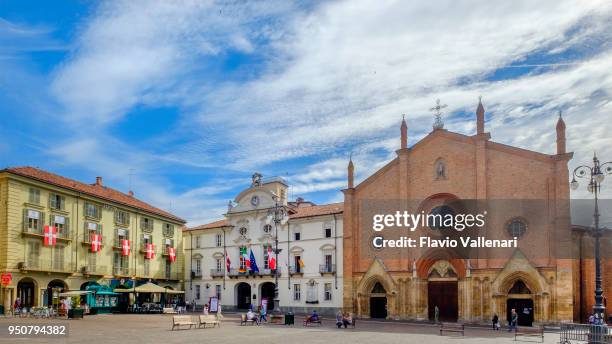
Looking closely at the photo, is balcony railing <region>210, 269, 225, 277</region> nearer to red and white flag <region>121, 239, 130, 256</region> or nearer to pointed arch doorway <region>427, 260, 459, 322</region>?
red and white flag <region>121, 239, 130, 256</region>

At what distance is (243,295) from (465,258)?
26.4 meters

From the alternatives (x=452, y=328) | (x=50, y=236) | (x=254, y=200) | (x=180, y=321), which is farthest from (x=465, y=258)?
(x=50, y=236)

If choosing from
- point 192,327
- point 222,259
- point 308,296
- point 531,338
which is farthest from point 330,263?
point 531,338

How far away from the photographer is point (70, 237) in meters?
45.2

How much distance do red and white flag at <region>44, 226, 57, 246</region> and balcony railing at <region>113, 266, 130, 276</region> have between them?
9.17m

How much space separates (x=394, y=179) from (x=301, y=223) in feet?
39.7

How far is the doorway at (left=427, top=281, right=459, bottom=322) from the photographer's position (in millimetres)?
40312

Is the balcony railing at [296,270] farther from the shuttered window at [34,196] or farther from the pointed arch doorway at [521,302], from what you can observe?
the shuttered window at [34,196]

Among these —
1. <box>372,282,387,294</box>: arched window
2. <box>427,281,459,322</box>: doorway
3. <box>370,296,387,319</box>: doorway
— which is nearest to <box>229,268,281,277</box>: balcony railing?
<box>370,296,387,319</box>: doorway

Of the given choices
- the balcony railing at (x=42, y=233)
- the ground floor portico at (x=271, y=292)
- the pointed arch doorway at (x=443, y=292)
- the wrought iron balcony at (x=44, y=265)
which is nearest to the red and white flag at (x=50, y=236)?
the balcony railing at (x=42, y=233)

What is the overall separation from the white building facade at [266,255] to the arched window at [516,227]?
15892mm

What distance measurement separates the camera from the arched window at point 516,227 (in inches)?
1458

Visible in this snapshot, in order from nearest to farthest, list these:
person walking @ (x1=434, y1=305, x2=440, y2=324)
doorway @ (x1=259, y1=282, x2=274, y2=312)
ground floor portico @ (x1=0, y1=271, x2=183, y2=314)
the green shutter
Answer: person walking @ (x1=434, y1=305, x2=440, y2=324), ground floor portico @ (x1=0, y1=271, x2=183, y2=314), the green shutter, doorway @ (x1=259, y1=282, x2=274, y2=312)

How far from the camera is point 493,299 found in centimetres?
3697
